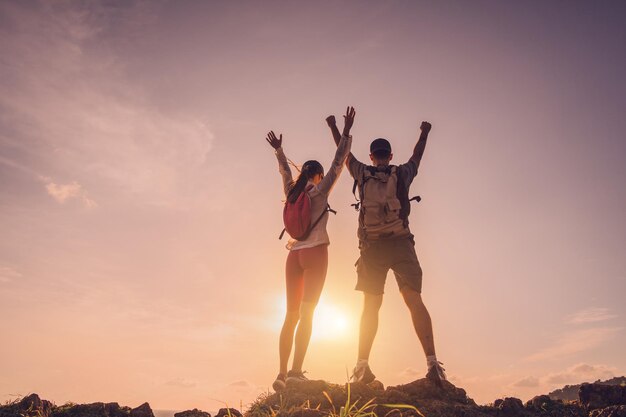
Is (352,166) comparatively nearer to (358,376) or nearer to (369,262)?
(369,262)

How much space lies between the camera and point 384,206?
21.7ft

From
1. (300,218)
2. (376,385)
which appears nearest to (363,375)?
(376,385)

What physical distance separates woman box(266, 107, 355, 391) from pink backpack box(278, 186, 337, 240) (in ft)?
0.19

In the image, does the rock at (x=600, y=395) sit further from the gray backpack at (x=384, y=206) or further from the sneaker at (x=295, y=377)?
the sneaker at (x=295, y=377)

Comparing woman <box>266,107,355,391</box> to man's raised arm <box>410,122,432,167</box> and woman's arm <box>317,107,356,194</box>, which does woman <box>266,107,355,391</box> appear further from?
man's raised arm <box>410,122,432,167</box>

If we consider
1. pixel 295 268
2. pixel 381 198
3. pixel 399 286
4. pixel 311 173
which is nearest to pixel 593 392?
pixel 399 286

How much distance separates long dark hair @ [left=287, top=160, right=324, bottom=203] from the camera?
6.80m

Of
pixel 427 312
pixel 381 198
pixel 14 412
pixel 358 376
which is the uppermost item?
pixel 381 198

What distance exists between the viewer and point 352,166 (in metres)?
7.03

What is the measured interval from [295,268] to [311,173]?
61.9 inches

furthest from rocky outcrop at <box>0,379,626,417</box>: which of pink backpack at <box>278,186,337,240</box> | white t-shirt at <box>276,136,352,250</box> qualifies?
pink backpack at <box>278,186,337,240</box>

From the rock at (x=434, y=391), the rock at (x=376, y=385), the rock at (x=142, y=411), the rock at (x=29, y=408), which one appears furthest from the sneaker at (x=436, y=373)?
the rock at (x=29, y=408)

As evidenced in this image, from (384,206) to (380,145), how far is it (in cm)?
113

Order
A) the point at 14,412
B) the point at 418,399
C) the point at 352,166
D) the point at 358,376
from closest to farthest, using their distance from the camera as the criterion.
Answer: the point at 418,399 < the point at 358,376 < the point at 14,412 < the point at 352,166
